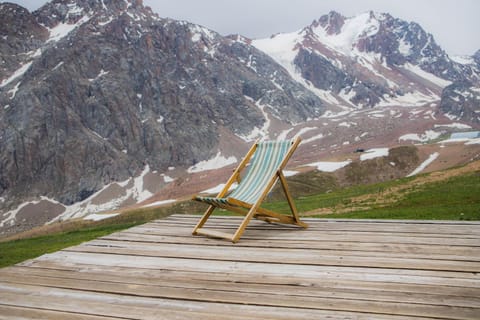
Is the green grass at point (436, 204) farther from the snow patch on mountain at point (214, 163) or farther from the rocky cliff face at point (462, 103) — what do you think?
the rocky cliff face at point (462, 103)

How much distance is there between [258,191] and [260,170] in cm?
70

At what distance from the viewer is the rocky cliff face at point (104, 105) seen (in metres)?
135

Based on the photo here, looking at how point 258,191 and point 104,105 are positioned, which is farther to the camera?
point 104,105

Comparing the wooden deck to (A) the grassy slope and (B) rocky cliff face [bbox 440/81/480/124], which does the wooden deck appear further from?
(B) rocky cliff face [bbox 440/81/480/124]

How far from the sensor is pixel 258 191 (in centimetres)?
595

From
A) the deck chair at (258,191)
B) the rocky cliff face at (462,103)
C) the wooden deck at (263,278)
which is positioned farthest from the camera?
the rocky cliff face at (462,103)

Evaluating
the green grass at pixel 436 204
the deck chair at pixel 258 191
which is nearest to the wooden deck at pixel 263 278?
the deck chair at pixel 258 191

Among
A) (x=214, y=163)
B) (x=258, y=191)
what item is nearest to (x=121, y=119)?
(x=214, y=163)

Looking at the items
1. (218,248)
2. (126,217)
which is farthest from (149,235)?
(126,217)

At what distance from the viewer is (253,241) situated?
17.3ft

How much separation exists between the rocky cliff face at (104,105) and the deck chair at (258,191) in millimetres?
135970

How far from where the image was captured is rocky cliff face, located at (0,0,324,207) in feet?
443

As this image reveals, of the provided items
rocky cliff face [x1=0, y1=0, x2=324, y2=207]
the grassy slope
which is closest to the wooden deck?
the grassy slope

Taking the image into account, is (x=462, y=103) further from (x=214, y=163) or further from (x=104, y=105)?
(x=104, y=105)
